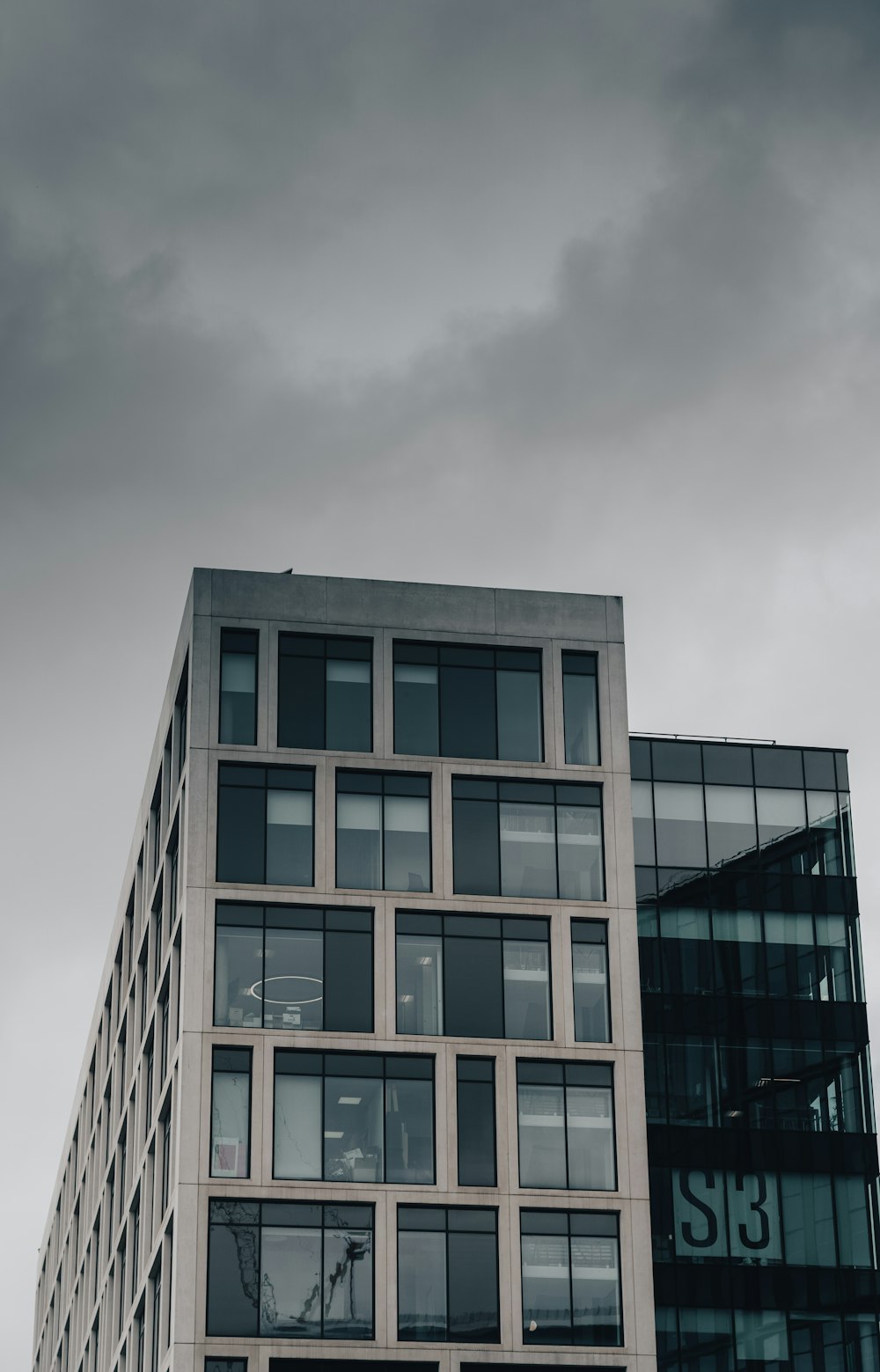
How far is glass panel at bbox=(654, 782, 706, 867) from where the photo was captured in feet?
225

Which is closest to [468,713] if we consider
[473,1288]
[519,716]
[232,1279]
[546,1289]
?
[519,716]

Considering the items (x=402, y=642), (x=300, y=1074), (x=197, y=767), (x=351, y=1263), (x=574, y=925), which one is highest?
(x=402, y=642)

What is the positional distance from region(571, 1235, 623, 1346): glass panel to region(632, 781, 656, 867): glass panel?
12272 mm

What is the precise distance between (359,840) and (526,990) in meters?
6.48

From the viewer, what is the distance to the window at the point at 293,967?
6216 cm

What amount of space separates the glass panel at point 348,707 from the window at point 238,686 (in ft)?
7.36

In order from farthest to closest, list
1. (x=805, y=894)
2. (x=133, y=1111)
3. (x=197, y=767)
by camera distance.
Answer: (x=133, y=1111) < (x=805, y=894) < (x=197, y=767)

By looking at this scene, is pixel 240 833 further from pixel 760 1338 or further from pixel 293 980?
pixel 760 1338

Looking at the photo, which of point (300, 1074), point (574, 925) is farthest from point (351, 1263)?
point (574, 925)

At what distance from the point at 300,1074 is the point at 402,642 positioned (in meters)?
13.5

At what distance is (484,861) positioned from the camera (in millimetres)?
64938

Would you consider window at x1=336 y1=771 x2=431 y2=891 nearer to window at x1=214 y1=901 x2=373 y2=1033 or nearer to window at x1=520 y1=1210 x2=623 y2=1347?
window at x1=214 y1=901 x2=373 y2=1033

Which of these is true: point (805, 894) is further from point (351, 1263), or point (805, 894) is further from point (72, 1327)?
point (72, 1327)

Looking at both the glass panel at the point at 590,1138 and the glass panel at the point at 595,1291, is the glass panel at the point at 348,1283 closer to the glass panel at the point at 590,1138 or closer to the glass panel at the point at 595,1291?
the glass panel at the point at 595,1291
